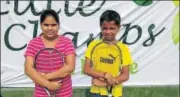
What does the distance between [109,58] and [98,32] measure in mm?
2477

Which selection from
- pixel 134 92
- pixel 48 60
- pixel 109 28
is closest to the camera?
pixel 48 60

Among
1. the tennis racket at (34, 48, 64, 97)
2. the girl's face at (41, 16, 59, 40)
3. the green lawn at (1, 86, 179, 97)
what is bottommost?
the green lawn at (1, 86, 179, 97)

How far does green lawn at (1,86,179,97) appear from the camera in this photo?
6.18m

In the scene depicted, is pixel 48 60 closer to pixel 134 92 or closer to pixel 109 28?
pixel 109 28

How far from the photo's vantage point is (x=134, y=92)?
6.33m

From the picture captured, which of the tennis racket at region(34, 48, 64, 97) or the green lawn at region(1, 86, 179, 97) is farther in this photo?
the green lawn at region(1, 86, 179, 97)

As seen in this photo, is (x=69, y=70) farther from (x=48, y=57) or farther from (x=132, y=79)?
(x=132, y=79)

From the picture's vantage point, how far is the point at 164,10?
6.55 metres

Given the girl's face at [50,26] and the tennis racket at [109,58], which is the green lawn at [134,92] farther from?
the girl's face at [50,26]

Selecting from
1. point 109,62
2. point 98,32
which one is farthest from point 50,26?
point 98,32

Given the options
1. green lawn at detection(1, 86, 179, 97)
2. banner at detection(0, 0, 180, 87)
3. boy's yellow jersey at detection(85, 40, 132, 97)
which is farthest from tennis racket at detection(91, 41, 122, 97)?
banner at detection(0, 0, 180, 87)

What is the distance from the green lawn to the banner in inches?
3.8

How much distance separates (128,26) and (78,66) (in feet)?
Answer: 2.97

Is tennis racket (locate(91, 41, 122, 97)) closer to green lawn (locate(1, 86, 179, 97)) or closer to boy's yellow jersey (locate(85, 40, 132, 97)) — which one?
boy's yellow jersey (locate(85, 40, 132, 97))
